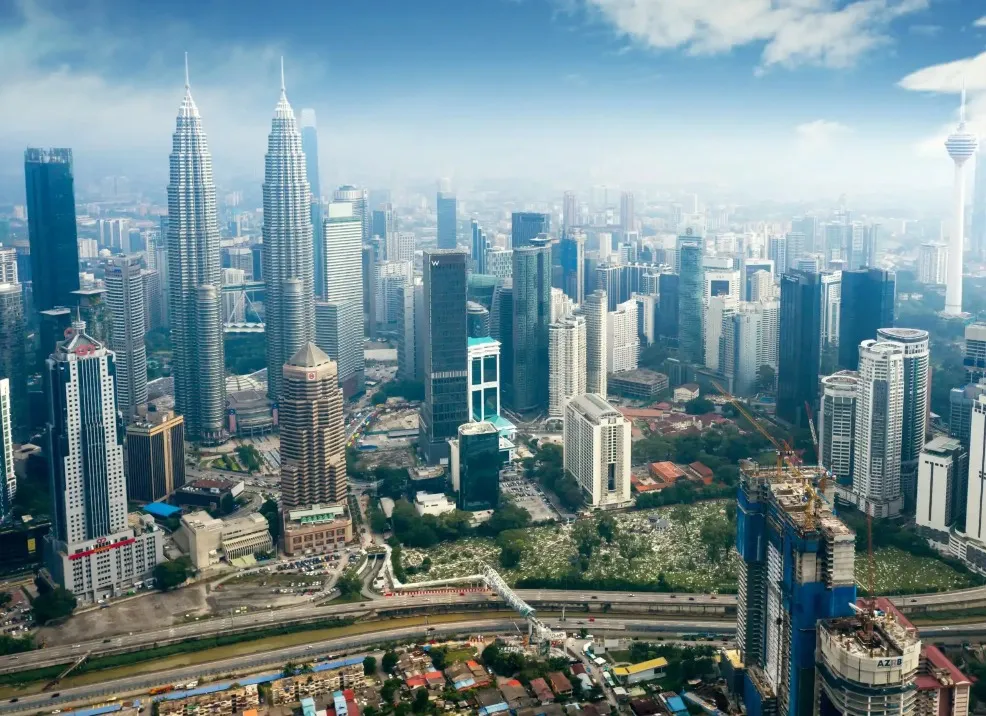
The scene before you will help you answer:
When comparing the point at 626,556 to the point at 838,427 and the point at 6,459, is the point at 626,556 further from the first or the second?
the point at 6,459

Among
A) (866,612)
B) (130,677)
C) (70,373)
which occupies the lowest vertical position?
(130,677)

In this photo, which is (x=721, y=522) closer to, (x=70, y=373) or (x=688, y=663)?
(x=688, y=663)

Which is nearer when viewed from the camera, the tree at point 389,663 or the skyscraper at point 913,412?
the tree at point 389,663

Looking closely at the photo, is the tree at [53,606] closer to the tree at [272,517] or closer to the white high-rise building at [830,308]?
the tree at [272,517]

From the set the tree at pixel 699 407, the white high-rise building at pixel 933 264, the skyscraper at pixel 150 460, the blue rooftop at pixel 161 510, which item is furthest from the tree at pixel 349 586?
the white high-rise building at pixel 933 264

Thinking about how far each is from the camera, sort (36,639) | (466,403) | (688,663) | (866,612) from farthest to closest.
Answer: (466,403)
(36,639)
(688,663)
(866,612)

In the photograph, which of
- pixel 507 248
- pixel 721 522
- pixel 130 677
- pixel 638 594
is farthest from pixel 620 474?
pixel 507 248
